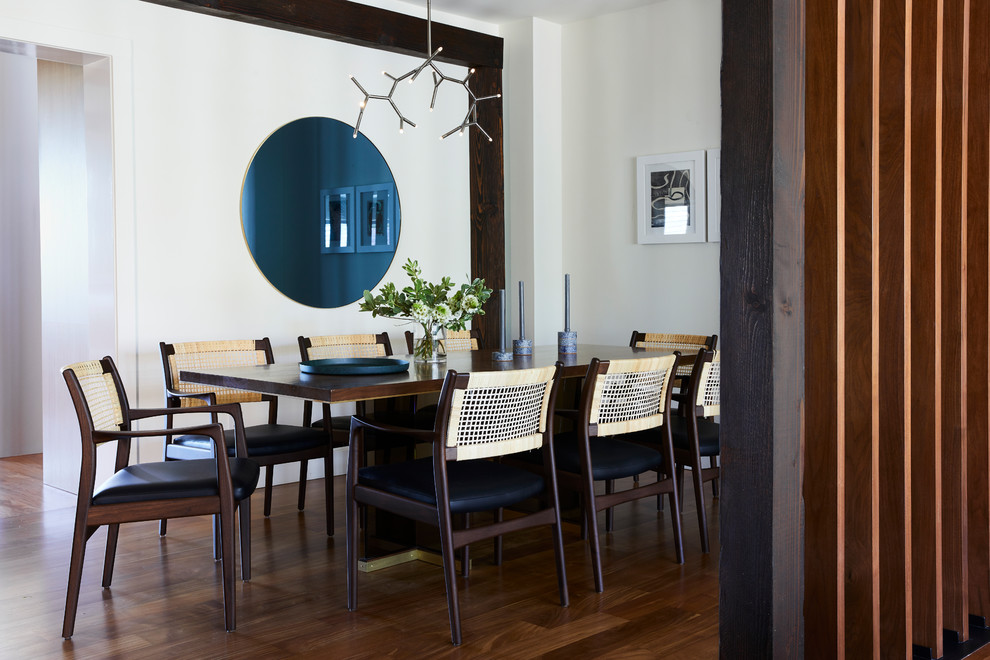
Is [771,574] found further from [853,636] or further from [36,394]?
[36,394]

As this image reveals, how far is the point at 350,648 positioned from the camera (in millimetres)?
2779

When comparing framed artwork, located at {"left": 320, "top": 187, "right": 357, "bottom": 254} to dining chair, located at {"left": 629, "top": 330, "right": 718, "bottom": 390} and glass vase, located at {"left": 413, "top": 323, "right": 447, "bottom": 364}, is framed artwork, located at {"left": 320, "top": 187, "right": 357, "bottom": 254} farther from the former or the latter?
dining chair, located at {"left": 629, "top": 330, "right": 718, "bottom": 390}

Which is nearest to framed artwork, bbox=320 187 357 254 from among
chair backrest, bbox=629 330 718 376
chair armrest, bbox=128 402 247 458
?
chair backrest, bbox=629 330 718 376

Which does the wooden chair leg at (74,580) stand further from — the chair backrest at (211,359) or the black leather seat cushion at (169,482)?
the chair backrest at (211,359)

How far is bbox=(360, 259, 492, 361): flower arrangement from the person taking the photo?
3.83m

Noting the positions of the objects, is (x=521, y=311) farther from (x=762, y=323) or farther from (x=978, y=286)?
(x=762, y=323)

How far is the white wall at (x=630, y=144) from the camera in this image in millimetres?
5742

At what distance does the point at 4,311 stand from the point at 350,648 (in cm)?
468

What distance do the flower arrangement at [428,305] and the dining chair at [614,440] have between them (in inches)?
27.0

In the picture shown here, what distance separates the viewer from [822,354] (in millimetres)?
1960

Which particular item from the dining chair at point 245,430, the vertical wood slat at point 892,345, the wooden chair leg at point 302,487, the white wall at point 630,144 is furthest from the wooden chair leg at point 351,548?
the white wall at point 630,144

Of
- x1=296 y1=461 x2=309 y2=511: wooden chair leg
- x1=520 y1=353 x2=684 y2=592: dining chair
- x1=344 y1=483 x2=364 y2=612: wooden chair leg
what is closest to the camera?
x1=344 y1=483 x2=364 y2=612: wooden chair leg

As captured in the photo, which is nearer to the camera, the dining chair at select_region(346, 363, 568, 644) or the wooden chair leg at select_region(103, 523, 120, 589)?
the dining chair at select_region(346, 363, 568, 644)

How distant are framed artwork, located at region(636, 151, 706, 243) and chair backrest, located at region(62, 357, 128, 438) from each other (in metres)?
3.64
